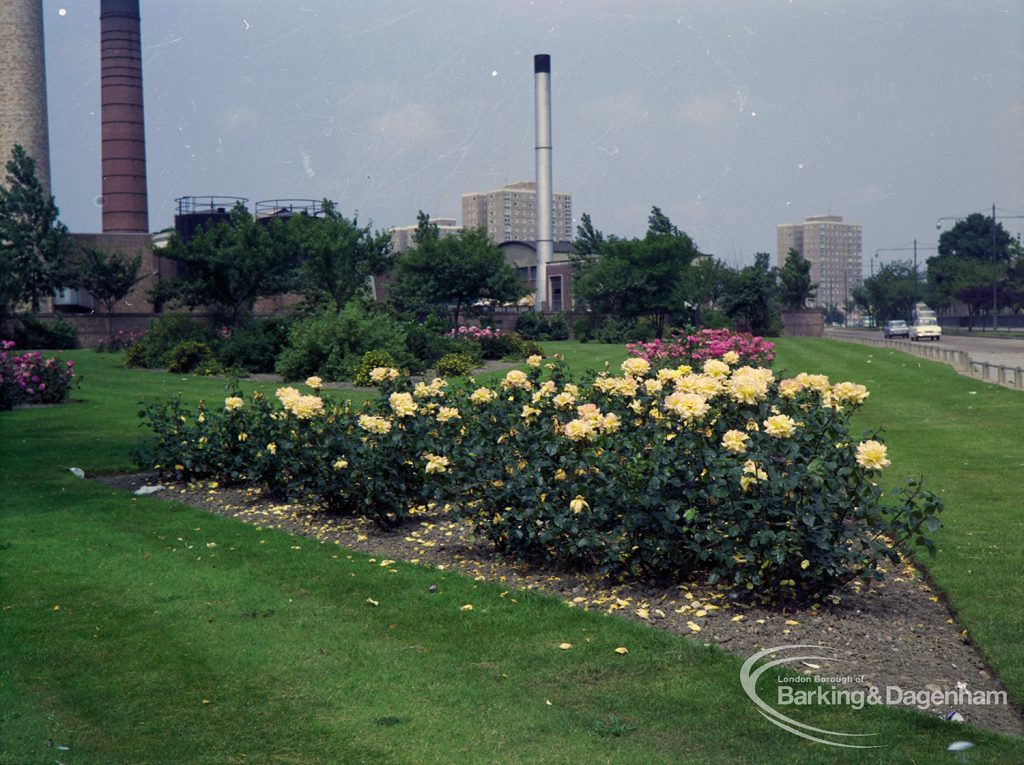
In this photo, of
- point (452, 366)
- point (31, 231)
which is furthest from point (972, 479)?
→ point (31, 231)

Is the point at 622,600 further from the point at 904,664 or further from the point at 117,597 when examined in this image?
the point at 117,597

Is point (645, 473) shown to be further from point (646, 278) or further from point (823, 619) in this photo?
point (646, 278)

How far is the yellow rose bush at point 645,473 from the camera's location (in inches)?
235

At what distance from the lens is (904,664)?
5.26 metres

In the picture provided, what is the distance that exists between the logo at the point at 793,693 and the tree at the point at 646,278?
50070 millimetres

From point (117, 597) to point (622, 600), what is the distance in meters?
3.31

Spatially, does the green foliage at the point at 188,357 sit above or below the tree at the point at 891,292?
below

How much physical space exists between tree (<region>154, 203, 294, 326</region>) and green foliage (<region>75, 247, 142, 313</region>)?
18446mm

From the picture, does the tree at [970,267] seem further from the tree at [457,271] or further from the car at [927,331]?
the tree at [457,271]

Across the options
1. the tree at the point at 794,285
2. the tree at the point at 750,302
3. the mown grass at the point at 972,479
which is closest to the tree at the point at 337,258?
the mown grass at the point at 972,479

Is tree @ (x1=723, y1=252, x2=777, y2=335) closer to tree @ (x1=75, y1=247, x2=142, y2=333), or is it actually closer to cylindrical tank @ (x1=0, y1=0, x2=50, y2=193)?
tree @ (x1=75, y1=247, x2=142, y2=333)

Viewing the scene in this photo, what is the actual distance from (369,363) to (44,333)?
2407 cm

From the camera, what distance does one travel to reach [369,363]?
25391 mm

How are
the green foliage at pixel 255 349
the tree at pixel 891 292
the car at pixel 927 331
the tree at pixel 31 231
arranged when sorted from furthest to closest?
the tree at pixel 891 292
the car at pixel 927 331
the tree at pixel 31 231
the green foliage at pixel 255 349
